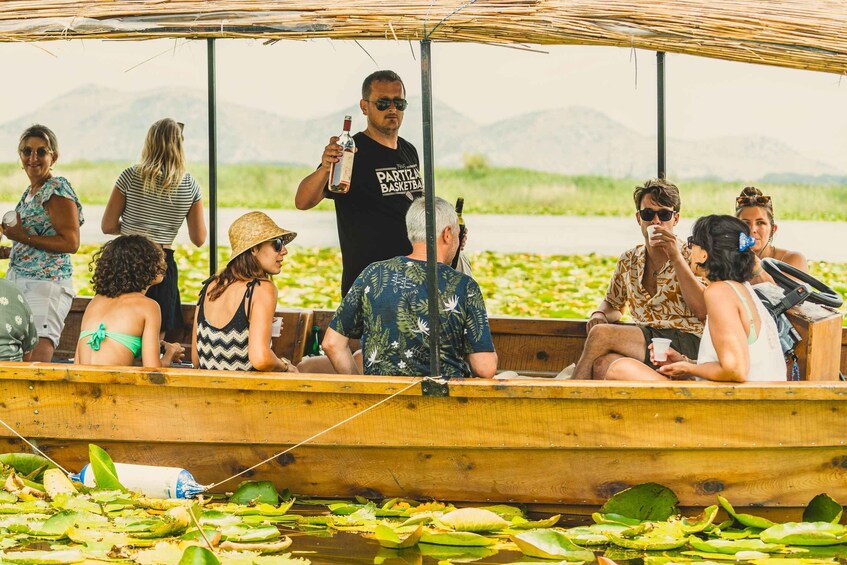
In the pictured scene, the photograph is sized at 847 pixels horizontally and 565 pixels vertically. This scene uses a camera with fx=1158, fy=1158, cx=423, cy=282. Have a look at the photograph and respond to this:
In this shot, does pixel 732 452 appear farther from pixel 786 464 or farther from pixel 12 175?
pixel 12 175

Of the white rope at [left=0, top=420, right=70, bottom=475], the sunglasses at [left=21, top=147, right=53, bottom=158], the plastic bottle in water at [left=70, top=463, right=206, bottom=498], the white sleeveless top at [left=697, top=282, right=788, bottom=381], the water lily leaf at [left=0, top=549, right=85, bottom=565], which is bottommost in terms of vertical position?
the water lily leaf at [left=0, top=549, right=85, bottom=565]

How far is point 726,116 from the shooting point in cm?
3284

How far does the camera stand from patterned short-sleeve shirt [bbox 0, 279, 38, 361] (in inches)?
194

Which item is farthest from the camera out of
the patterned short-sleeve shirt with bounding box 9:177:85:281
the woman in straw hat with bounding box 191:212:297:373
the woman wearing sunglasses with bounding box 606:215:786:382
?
the patterned short-sleeve shirt with bounding box 9:177:85:281

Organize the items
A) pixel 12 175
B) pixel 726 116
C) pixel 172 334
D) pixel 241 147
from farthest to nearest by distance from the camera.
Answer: pixel 241 147 → pixel 726 116 → pixel 12 175 → pixel 172 334

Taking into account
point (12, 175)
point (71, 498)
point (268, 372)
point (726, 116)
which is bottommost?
point (71, 498)

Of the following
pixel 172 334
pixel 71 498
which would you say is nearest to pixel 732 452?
pixel 71 498

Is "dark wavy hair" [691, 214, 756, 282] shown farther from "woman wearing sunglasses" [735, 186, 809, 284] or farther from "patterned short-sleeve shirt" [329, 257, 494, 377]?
"woman wearing sunglasses" [735, 186, 809, 284]

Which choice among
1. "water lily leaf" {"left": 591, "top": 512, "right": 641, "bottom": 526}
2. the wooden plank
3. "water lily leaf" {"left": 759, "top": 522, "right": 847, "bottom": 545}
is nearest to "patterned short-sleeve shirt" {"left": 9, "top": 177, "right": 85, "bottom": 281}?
the wooden plank

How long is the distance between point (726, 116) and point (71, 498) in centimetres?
3058

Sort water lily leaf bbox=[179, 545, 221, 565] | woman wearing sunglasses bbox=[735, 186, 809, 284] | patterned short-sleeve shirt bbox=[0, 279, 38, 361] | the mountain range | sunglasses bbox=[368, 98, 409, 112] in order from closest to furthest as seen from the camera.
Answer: water lily leaf bbox=[179, 545, 221, 565] < patterned short-sleeve shirt bbox=[0, 279, 38, 361] < woman wearing sunglasses bbox=[735, 186, 809, 284] < sunglasses bbox=[368, 98, 409, 112] < the mountain range

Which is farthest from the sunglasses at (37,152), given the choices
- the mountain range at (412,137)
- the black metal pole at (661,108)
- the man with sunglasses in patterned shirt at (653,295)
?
the mountain range at (412,137)

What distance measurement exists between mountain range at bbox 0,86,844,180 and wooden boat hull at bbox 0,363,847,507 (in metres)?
28.7

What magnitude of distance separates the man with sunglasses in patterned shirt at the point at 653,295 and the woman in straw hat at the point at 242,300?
1.37 meters
